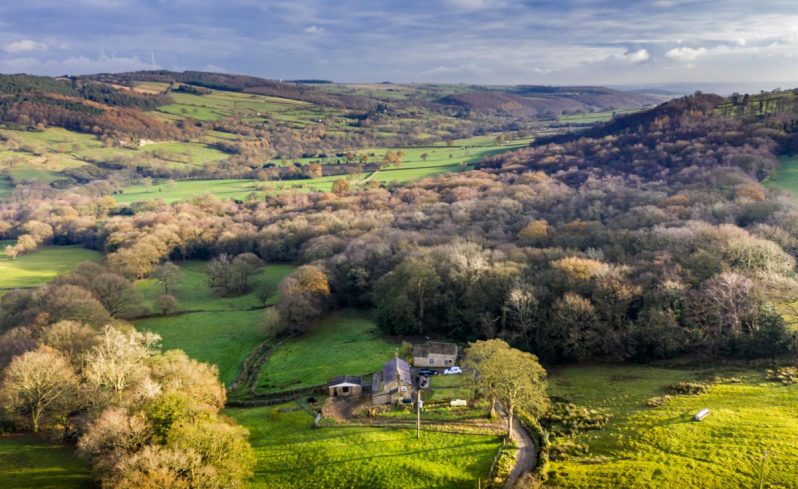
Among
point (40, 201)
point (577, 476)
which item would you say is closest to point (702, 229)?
point (577, 476)

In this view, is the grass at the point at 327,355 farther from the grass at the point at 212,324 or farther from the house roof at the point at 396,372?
the grass at the point at 212,324

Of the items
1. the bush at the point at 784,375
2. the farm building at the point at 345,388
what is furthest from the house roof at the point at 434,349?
the bush at the point at 784,375

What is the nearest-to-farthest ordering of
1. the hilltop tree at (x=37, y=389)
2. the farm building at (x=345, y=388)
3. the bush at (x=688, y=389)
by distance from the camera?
the hilltop tree at (x=37, y=389), the bush at (x=688, y=389), the farm building at (x=345, y=388)

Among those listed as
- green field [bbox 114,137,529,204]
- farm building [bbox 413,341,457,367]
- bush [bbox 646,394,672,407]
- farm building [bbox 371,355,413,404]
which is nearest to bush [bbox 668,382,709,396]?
bush [bbox 646,394,672,407]

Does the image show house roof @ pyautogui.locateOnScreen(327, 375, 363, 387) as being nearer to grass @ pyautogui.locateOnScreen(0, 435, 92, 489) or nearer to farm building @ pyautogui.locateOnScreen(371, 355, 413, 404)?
farm building @ pyautogui.locateOnScreen(371, 355, 413, 404)

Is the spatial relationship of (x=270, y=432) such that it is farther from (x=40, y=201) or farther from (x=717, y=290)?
(x=40, y=201)

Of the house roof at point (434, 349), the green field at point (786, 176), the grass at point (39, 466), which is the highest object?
the green field at point (786, 176)

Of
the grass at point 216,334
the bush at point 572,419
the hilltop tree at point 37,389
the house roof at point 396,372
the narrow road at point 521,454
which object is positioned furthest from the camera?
the grass at point 216,334
